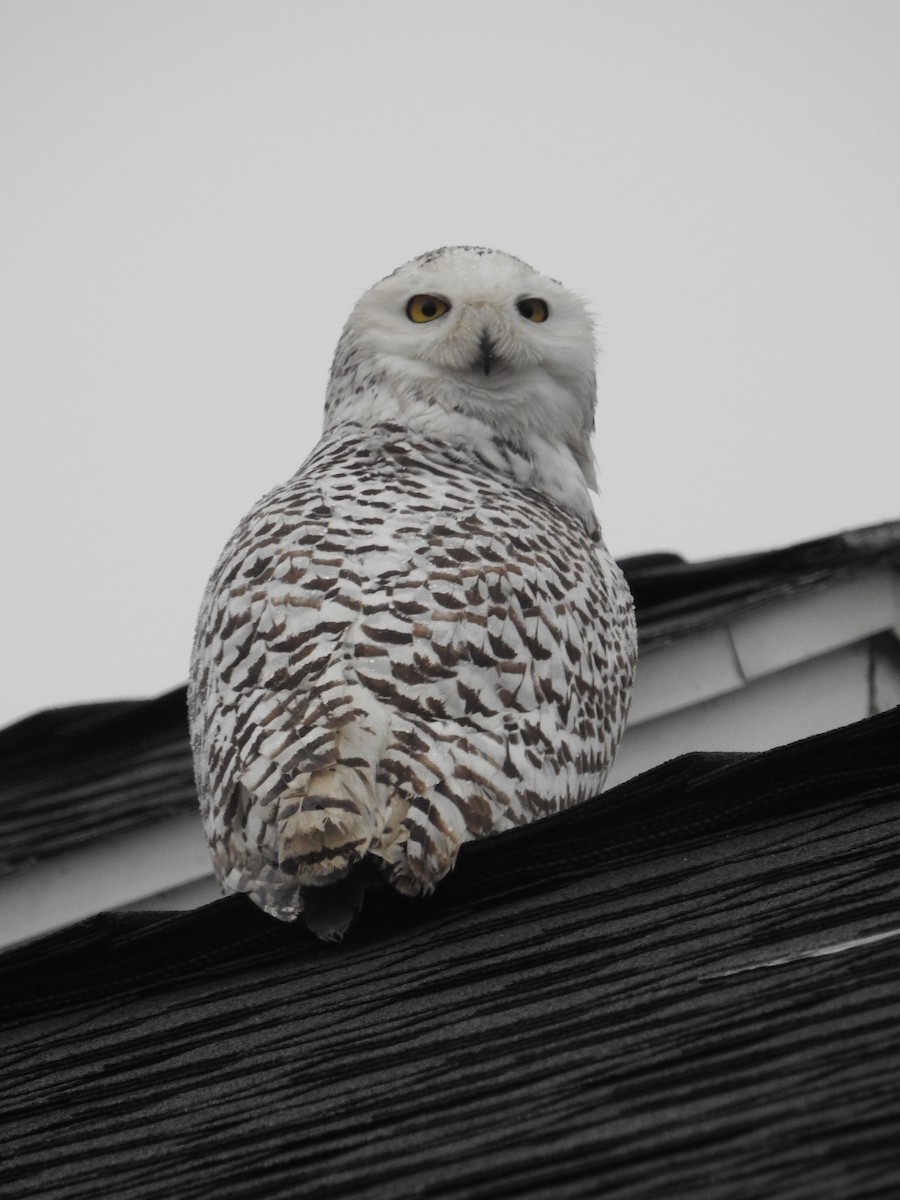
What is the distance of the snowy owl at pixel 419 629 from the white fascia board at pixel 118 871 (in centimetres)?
152

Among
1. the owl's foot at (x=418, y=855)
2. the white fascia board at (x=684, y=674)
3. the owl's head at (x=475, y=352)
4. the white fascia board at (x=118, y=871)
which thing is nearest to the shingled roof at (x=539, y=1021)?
the owl's foot at (x=418, y=855)

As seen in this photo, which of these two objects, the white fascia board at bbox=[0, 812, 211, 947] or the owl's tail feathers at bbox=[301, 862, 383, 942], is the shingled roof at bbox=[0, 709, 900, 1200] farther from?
the white fascia board at bbox=[0, 812, 211, 947]

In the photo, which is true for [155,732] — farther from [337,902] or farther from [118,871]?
[337,902]

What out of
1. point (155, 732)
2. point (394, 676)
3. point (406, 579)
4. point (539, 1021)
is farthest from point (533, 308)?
point (539, 1021)

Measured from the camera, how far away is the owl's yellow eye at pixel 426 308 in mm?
4094

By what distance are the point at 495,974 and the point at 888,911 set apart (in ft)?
1.81

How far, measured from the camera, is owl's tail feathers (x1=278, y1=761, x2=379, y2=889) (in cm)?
222

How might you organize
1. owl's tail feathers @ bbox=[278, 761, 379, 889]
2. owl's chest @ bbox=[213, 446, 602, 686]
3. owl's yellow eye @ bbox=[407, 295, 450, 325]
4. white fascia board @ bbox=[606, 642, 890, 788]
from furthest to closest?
white fascia board @ bbox=[606, 642, 890, 788], owl's yellow eye @ bbox=[407, 295, 450, 325], owl's chest @ bbox=[213, 446, 602, 686], owl's tail feathers @ bbox=[278, 761, 379, 889]

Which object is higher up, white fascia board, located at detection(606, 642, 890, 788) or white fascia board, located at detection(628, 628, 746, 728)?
white fascia board, located at detection(628, 628, 746, 728)

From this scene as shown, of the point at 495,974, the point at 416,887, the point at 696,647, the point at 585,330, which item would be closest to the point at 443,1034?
the point at 495,974

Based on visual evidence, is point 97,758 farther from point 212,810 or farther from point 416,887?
point 416,887

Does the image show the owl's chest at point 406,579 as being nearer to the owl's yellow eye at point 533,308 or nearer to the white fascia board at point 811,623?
the owl's yellow eye at point 533,308

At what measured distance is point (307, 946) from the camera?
2.31 metres

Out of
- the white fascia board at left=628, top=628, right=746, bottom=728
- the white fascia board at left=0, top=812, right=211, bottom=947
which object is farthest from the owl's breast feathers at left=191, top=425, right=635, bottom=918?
the white fascia board at left=0, top=812, right=211, bottom=947
